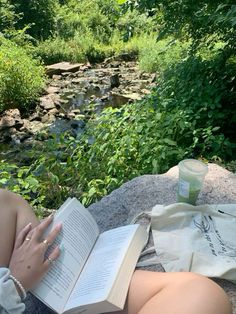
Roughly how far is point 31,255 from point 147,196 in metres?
1.00

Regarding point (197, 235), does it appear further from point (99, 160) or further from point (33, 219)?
point (99, 160)

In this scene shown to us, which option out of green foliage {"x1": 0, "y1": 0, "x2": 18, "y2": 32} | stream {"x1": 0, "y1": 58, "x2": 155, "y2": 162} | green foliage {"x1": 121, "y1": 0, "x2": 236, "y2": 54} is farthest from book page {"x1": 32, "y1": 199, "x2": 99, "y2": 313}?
green foliage {"x1": 0, "y1": 0, "x2": 18, "y2": 32}

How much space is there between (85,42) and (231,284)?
12472 mm

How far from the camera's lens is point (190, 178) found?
183 centimetres

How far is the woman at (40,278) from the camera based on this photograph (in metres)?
1.06

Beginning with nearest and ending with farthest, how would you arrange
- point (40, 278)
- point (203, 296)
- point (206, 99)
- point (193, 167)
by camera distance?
point (203, 296), point (40, 278), point (193, 167), point (206, 99)

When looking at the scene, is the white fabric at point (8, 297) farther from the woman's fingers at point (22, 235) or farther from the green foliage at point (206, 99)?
the green foliage at point (206, 99)

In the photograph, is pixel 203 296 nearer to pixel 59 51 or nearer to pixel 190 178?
pixel 190 178

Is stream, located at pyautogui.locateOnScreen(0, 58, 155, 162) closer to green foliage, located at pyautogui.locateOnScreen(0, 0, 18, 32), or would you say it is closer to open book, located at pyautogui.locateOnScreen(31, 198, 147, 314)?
Answer: green foliage, located at pyautogui.locateOnScreen(0, 0, 18, 32)

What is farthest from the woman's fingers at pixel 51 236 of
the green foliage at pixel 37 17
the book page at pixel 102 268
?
the green foliage at pixel 37 17

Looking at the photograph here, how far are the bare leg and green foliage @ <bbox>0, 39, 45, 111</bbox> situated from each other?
245 inches

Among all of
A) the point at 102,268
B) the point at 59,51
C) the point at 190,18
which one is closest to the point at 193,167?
the point at 102,268

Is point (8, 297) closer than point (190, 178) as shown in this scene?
Yes

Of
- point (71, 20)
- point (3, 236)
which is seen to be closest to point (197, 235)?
point (3, 236)
